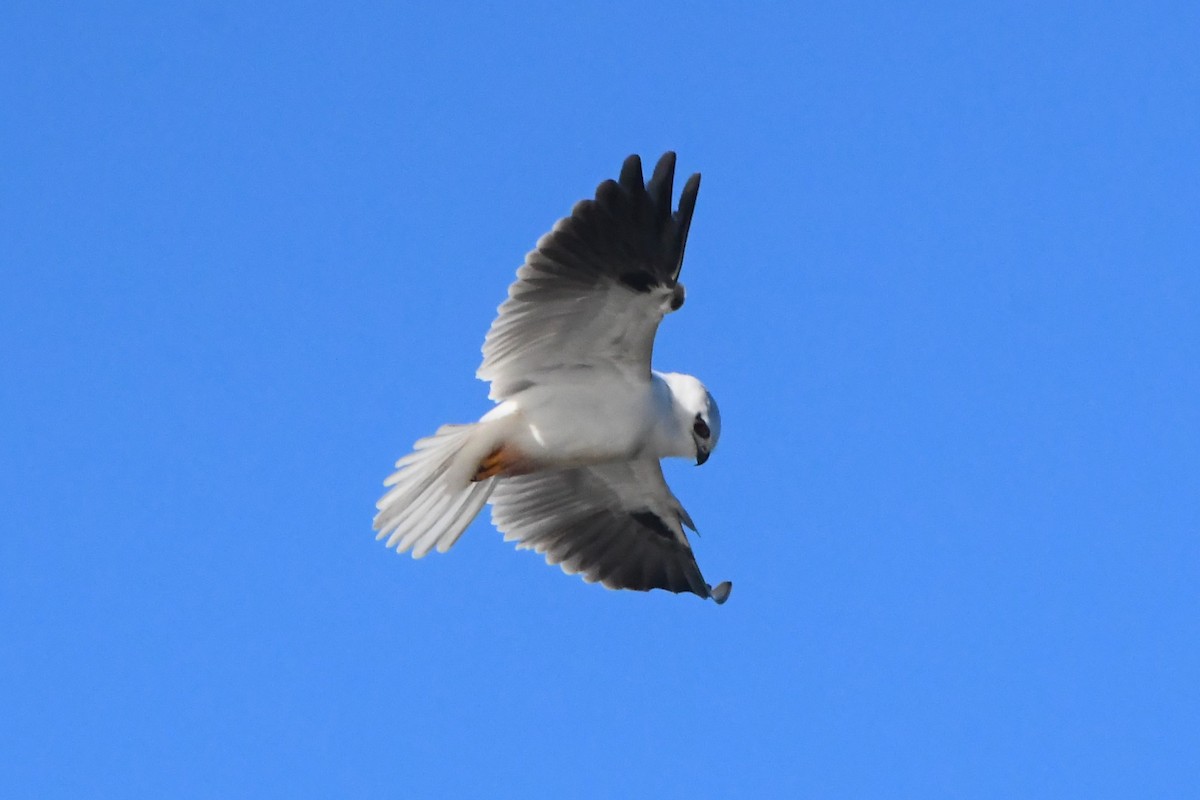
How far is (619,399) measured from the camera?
26.3 ft

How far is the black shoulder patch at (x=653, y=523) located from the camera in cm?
927

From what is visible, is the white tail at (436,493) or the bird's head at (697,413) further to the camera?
the bird's head at (697,413)

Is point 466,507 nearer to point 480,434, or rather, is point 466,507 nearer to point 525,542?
point 480,434


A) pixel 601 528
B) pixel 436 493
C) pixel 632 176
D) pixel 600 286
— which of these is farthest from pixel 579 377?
pixel 601 528

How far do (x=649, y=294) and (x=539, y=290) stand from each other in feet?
1.71

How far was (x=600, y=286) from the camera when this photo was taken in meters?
7.73

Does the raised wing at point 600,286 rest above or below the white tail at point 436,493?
above

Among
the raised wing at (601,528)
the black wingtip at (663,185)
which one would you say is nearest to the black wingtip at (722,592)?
the raised wing at (601,528)

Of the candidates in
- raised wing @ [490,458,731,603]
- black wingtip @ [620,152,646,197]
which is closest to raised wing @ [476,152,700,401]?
black wingtip @ [620,152,646,197]

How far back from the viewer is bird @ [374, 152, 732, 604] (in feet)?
24.6

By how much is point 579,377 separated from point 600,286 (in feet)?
1.80

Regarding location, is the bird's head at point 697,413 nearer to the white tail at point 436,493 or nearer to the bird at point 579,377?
the bird at point 579,377

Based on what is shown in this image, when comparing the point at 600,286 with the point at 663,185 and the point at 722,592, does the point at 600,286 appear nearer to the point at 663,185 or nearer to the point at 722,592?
the point at 663,185

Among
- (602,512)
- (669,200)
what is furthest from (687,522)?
(669,200)
